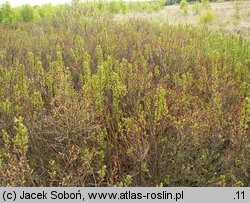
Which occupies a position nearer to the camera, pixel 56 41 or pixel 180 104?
pixel 180 104

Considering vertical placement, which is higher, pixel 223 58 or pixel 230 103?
pixel 223 58

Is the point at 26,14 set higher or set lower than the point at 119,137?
higher

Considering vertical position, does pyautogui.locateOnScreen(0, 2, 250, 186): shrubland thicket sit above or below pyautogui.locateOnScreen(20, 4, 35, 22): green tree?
below

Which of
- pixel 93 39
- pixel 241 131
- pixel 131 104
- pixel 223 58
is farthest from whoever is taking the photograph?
pixel 93 39

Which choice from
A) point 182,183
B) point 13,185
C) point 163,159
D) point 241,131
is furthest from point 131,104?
point 13,185

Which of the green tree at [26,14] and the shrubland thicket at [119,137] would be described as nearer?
the shrubland thicket at [119,137]

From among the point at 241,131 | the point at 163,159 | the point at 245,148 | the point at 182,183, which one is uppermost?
the point at 241,131

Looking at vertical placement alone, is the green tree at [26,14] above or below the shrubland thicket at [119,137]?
above

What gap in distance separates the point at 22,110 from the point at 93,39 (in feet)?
11.1

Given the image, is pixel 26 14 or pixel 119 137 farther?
pixel 26 14

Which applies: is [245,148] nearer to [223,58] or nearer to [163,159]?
[163,159]

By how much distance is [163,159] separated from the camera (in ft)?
9.05

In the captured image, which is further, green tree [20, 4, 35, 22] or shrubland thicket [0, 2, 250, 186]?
green tree [20, 4, 35, 22]

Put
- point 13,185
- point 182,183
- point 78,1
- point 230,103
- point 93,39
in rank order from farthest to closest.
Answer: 1. point 78,1
2. point 93,39
3. point 230,103
4. point 182,183
5. point 13,185
